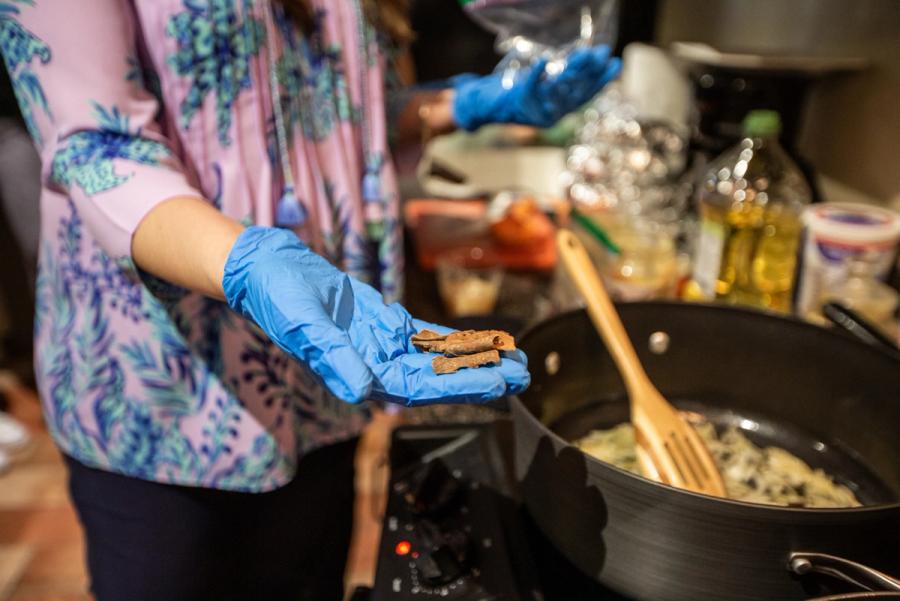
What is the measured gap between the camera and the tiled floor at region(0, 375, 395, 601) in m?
1.48

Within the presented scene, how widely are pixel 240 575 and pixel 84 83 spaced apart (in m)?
0.64

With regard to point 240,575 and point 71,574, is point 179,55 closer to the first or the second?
point 240,575

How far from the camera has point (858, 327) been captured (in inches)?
28.7

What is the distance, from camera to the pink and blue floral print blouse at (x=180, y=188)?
55cm

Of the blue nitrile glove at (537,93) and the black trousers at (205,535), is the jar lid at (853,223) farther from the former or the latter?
the black trousers at (205,535)

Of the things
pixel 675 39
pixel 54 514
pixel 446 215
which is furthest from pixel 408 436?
pixel 54 514

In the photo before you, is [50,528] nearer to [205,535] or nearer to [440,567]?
[205,535]

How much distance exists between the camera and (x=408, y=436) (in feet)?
2.47

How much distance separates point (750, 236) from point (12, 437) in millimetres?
2010

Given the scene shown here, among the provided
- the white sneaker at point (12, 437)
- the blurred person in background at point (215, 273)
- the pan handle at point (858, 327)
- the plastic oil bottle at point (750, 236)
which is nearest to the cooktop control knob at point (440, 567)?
the blurred person in background at point (215, 273)

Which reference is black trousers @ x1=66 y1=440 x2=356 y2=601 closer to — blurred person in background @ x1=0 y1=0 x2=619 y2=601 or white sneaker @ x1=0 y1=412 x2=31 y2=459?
blurred person in background @ x1=0 y1=0 x2=619 y2=601

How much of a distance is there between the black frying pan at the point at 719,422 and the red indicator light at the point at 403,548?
0.13m

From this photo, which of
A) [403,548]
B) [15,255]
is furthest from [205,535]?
[15,255]

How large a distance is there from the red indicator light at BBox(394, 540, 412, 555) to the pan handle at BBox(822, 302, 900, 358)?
1.79 feet
